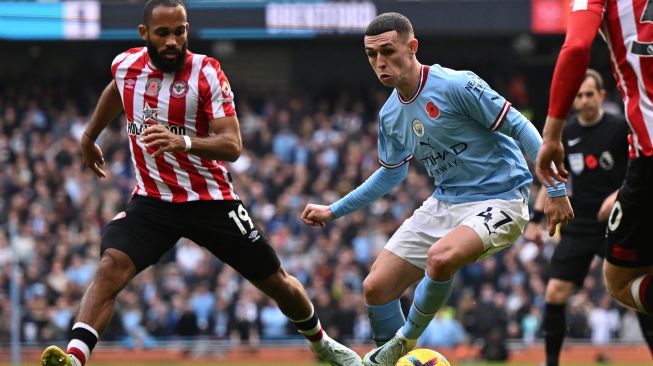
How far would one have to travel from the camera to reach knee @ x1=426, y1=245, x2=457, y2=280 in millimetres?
6852

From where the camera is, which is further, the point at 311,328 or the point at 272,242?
the point at 272,242

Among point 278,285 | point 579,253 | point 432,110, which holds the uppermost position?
point 432,110

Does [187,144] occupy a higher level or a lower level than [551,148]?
Result: lower

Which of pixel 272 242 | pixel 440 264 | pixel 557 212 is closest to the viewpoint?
pixel 557 212

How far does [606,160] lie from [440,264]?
317 cm

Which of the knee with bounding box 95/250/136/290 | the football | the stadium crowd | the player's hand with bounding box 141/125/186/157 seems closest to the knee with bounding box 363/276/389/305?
the football

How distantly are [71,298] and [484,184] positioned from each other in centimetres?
1099

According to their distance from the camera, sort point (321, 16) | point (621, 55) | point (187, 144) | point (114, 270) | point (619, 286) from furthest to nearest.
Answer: point (321, 16)
point (114, 270)
point (187, 144)
point (619, 286)
point (621, 55)

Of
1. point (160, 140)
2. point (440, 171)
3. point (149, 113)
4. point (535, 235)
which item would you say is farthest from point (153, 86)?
point (535, 235)

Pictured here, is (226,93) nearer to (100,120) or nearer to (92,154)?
(100,120)

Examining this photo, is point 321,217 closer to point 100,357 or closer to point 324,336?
point 324,336

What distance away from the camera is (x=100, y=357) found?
16375 mm

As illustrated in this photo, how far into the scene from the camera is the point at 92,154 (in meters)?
8.04

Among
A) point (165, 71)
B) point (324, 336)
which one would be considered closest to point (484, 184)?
point (324, 336)
